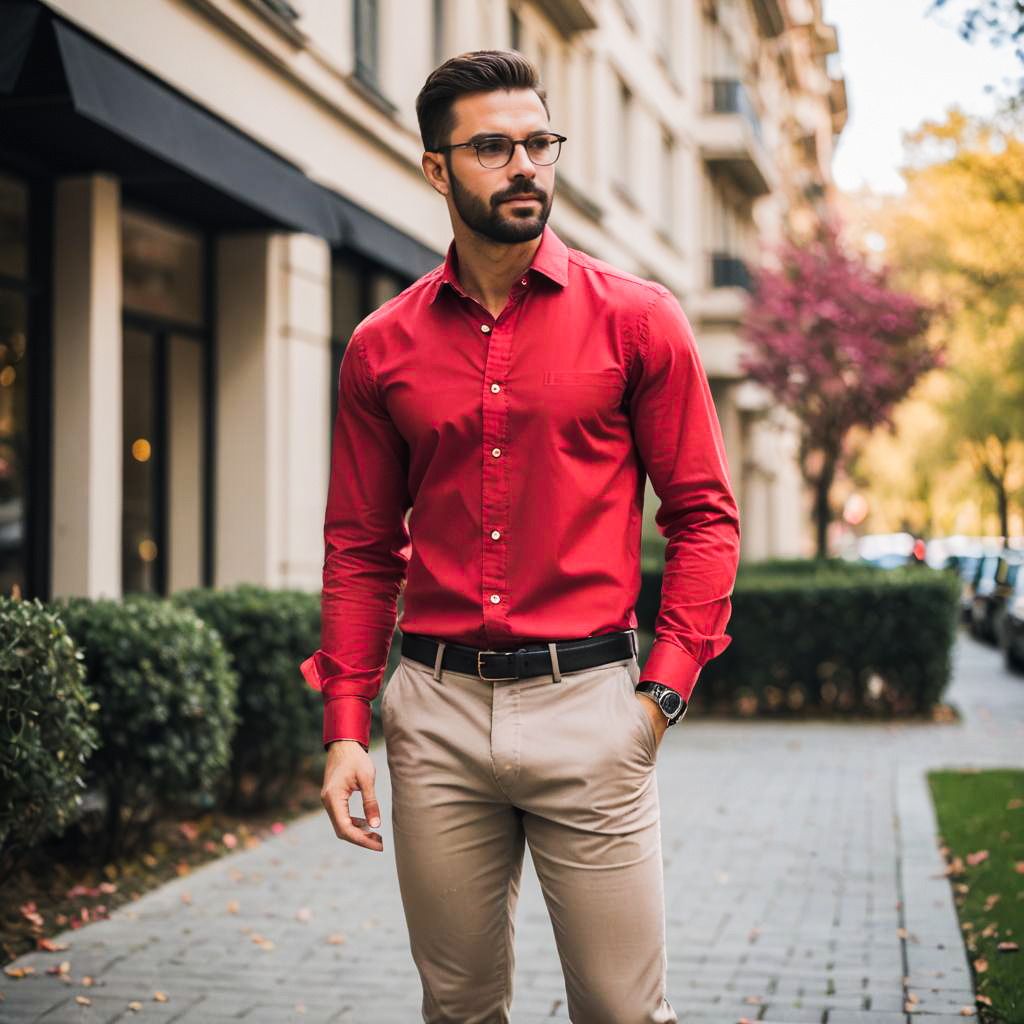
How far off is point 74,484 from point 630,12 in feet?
56.4

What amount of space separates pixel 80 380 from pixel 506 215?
22.1 feet

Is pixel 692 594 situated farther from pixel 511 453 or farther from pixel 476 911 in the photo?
pixel 476 911

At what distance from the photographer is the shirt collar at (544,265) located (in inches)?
119

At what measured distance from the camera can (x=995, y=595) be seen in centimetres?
2691

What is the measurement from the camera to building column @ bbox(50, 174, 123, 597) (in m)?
9.14

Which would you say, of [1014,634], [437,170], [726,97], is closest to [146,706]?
[437,170]

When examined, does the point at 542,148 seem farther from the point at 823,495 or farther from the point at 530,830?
the point at 823,495

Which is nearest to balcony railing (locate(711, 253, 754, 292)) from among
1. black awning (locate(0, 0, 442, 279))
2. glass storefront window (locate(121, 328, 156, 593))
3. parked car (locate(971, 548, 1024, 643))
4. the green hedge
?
parked car (locate(971, 548, 1024, 643))

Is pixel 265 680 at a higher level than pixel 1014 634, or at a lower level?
higher

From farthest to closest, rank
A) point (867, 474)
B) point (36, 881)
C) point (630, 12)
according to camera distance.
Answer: point (867, 474), point (630, 12), point (36, 881)

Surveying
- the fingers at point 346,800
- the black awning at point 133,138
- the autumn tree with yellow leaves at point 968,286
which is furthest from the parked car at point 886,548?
the fingers at point 346,800

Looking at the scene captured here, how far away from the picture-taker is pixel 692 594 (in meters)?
2.88

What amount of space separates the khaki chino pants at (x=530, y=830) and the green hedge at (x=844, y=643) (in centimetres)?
1184

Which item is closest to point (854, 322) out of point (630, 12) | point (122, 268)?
point (630, 12)
